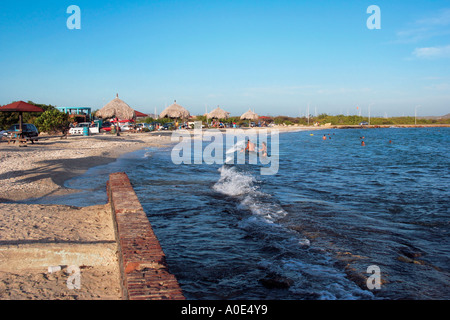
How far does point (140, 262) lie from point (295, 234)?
3.81 m

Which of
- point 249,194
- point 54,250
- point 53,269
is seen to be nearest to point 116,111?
point 249,194

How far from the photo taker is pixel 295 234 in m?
6.32

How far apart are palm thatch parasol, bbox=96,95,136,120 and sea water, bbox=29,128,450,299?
21.0 meters

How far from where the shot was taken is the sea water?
4.32 m

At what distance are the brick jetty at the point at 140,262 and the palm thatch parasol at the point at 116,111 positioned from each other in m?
29.3

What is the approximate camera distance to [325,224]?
6.94 metres

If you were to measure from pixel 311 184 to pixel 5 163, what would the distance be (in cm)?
1051

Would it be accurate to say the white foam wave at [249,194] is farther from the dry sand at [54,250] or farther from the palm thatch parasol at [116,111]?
the palm thatch parasol at [116,111]

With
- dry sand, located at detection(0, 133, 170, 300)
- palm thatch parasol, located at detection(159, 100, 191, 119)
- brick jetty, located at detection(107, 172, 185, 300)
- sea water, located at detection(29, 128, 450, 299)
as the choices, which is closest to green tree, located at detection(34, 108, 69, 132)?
palm thatch parasol, located at detection(159, 100, 191, 119)

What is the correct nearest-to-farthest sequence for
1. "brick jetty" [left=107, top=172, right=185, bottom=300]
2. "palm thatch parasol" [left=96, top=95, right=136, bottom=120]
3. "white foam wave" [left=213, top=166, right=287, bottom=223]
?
"brick jetty" [left=107, top=172, right=185, bottom=300] < "white foam wave" [left=213, top=166, right=287, bottom=223] < "palm thatch parasol" [left=96, top=95, right=136, bottom=120]

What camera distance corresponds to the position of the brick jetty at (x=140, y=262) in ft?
8.76

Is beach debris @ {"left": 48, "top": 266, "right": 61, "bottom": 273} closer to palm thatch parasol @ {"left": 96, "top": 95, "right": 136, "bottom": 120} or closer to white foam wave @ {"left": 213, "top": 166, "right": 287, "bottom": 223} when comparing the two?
white foam wave @ {"left": 213, "top": 166, "right": 287, "bottom": 223}

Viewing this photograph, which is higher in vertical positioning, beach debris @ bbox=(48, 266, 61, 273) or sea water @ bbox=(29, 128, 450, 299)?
beach debris @ bbox=(48, 266, 61, 273)
